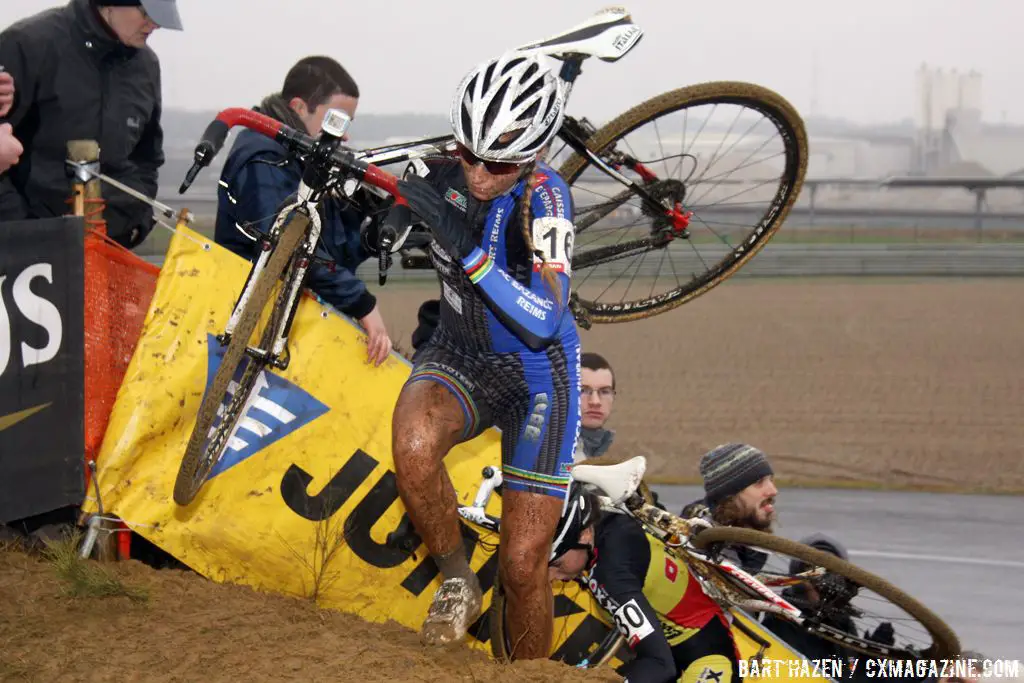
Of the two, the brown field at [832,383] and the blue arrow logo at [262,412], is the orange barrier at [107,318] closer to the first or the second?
the blue arrow logo at [262,412]

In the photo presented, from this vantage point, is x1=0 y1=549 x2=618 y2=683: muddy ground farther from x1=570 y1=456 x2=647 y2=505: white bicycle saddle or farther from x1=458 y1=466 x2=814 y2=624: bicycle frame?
x1=458 y1=466 x2=814 y2=624: bicycle frame

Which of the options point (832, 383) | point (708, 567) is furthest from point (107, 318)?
point (832, 383)

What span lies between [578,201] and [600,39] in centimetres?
100

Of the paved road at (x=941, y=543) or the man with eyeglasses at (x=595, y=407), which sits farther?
the paved road at (x=941, y=543)

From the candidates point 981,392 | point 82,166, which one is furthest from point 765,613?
point 981,392

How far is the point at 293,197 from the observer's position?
5.24 metres

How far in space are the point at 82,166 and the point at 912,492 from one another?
8522 mm

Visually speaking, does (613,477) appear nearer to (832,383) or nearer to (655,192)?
(655,192)

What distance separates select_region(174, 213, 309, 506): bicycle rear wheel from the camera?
508cm

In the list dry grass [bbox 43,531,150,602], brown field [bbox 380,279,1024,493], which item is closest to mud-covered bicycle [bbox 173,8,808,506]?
dry grass [bbox 43,531,150,602]

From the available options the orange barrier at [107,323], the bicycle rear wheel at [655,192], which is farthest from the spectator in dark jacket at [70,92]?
the bicycle rear wheel at [655,192]

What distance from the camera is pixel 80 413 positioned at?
207 inches

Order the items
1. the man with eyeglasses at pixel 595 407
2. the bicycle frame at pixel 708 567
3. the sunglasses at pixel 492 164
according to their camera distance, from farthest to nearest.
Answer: the man with eyeglasses at pixel 595 407
the bicycle frame at pixel 708 567
the sunglasses at pixel 492 164

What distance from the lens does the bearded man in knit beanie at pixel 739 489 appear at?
638 cm
